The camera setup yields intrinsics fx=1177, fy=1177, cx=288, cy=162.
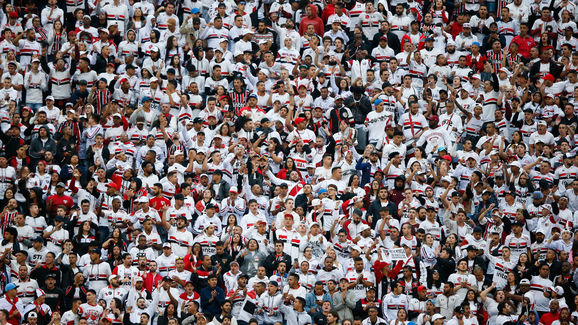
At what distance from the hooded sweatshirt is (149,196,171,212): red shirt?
22.8 feet

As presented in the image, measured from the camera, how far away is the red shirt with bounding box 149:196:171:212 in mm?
23312

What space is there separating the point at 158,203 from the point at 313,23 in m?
7.36

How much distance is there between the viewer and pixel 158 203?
2336 centimetres

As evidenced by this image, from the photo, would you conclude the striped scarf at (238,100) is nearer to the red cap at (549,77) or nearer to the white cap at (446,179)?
the white cap at (446,179)

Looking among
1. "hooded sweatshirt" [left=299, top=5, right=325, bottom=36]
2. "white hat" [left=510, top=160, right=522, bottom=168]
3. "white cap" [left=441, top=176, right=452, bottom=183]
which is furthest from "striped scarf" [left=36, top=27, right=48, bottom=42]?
"white hat" [left=510, top=160, right=522, bottom=168]

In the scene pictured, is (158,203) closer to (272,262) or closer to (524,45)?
(272,262)

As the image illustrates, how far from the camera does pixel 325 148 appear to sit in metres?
25.0

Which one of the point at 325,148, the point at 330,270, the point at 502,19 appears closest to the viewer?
the point at 330,270

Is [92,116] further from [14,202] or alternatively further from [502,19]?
[502,19]

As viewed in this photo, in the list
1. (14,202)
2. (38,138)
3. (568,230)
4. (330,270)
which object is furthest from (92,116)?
(568,230)

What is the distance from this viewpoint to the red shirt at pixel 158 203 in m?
23.3

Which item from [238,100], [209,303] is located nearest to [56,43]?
[238,100]

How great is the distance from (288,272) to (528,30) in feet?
34.9

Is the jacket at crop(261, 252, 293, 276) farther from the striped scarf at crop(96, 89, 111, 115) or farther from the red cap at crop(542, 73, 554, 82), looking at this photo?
the red cap at crop(542, 73, 554, 82)
